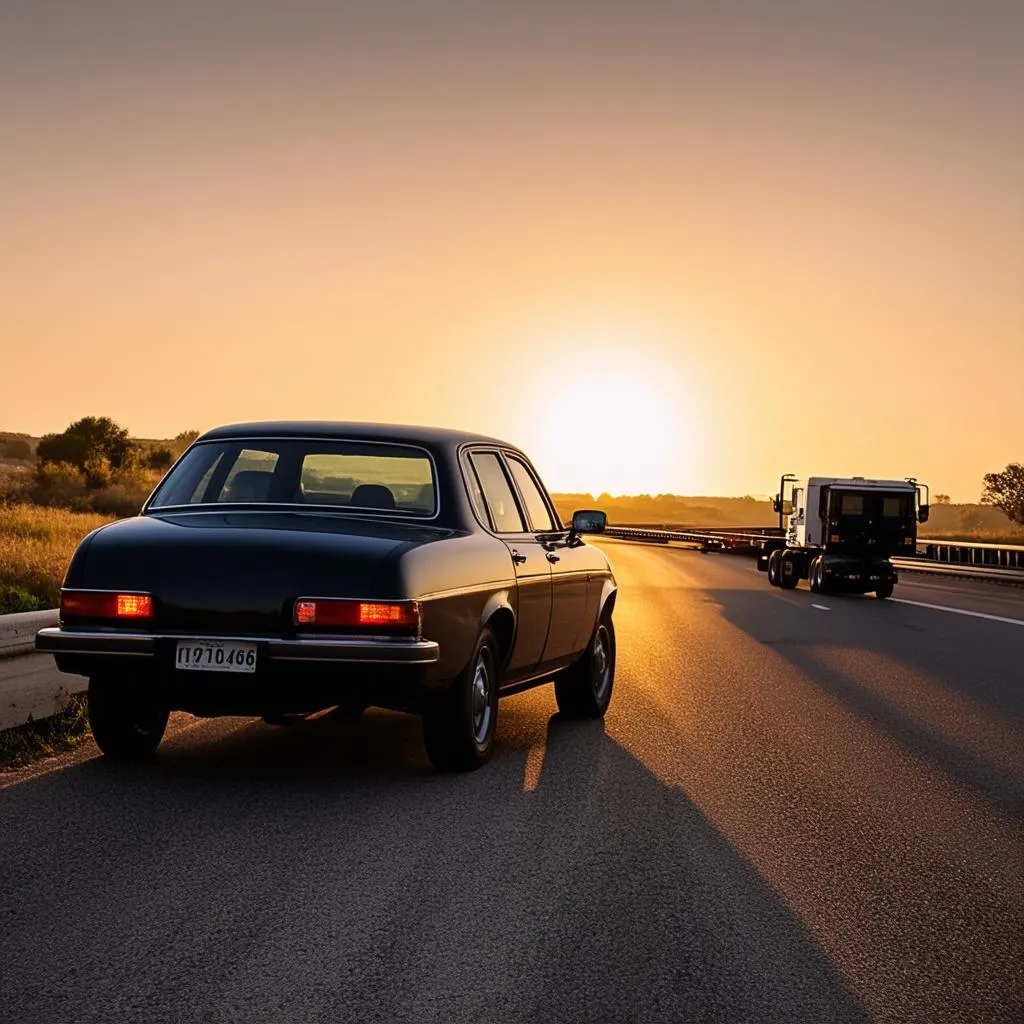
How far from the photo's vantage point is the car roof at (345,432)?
343 inches

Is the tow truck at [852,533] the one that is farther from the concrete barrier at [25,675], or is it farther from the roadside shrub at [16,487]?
the concrete barrier at [25,675]

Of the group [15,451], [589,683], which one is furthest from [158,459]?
[589,683]

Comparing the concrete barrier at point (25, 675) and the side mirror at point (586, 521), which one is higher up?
the side mirror at point (586, 521)

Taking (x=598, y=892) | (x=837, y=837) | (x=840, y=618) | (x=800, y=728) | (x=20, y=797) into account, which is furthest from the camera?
(x=840, y=618)

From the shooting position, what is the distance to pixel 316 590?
727 centimetres

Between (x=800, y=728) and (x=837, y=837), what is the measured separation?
3.59 m

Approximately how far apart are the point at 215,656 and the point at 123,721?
1208mm

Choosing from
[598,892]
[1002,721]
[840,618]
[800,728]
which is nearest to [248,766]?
[598,892]

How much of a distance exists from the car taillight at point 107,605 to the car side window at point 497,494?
224 centimetres

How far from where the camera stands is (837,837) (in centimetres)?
690

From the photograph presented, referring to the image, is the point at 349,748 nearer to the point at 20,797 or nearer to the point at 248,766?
the point at 248,766

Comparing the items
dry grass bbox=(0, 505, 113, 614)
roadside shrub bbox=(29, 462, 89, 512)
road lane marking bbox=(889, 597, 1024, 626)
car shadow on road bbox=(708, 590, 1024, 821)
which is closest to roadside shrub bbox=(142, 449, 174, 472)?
roadside shrub bbox=(29, 462, 89, 512)

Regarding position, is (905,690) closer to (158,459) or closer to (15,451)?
(158,459)

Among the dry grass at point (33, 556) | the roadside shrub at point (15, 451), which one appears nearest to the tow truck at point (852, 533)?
the dry grass at point (33, 556)
